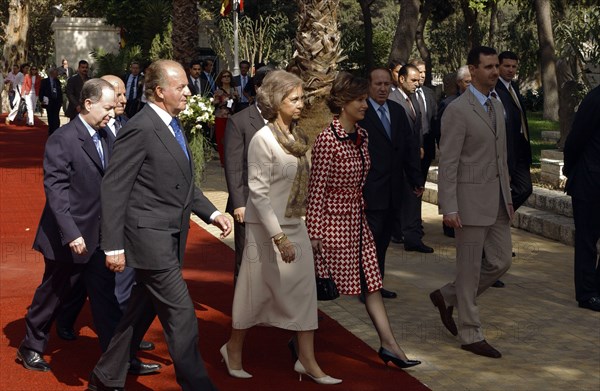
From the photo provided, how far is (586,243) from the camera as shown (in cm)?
900

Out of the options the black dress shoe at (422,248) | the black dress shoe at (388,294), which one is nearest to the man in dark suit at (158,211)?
the black dress shoe at (388,294)

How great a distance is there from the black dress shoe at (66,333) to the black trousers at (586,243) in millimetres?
4162

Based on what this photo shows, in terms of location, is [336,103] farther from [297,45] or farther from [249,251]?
[297,45]

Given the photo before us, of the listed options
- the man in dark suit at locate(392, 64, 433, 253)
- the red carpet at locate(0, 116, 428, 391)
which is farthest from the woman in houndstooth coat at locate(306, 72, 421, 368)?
the man in dark suit at locate(392, 64, 433, 253)

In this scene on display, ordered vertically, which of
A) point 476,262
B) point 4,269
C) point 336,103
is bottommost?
point 4,269

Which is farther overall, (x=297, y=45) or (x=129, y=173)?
(x=297, y=45)

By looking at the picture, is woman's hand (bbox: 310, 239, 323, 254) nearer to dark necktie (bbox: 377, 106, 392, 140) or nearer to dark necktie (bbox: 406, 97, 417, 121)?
dark necktie (bbox: 377, 106, 392, 140)

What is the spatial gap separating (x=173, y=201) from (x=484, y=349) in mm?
2651

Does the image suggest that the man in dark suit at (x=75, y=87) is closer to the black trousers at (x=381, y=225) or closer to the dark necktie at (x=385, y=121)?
the dark necktie at (x=385, y=121)

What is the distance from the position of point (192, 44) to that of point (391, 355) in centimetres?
2020

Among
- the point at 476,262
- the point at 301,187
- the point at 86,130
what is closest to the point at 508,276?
the point at 476,262

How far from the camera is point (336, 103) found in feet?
23.4

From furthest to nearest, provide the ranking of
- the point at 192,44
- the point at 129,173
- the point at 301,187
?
the point at 192,44 → the point at 301,187 → the point at 129,173

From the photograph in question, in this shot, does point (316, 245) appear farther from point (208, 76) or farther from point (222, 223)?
point (208, 76)
